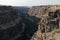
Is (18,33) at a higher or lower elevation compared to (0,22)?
lower

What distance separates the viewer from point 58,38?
595 inches

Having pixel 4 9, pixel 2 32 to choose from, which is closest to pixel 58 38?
pixel 2 32

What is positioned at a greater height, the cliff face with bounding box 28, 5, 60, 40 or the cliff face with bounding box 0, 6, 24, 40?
the cliff face with bounding box 28, 5, 60, 40

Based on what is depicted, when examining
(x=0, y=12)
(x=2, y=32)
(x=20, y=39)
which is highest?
(x=0, y=12)

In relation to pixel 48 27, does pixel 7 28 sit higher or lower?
lower

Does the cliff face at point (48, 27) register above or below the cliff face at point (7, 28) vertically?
above

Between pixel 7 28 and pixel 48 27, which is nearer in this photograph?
pixel 48 27

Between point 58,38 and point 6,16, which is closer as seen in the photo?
point 58,38

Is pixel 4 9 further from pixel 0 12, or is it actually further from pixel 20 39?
pixel 20 39

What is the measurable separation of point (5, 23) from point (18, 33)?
354 cm

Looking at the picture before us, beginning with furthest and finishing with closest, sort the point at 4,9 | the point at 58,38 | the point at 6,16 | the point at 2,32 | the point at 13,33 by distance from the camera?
1. the point at 4,9
2. the point at 6,16
3. the point at 13,33
4. the point at 2,32
5. the point at 58,38

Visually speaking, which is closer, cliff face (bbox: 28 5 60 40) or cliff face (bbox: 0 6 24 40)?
cliff face (bbox: 28 5 60 40)

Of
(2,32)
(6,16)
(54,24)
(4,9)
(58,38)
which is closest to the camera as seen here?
(58,38)

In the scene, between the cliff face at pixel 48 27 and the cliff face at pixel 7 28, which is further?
the cliff face at pixel 7 28
